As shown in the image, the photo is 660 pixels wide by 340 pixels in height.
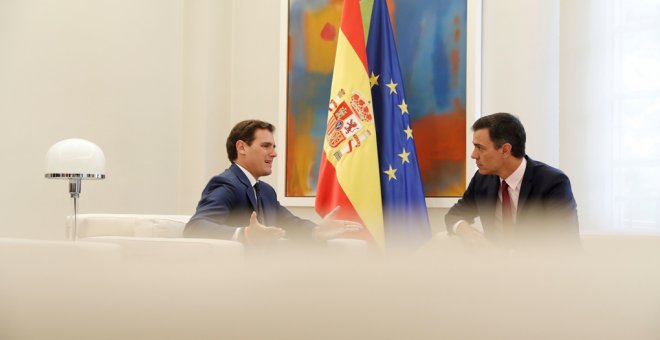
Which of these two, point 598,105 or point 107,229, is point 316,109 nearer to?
point 598,105

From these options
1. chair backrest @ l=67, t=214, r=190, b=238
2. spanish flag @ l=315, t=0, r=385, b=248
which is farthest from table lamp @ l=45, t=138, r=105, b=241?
spanish flag @ l=315, t=0, r=385, b=248

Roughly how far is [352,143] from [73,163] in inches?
64.0

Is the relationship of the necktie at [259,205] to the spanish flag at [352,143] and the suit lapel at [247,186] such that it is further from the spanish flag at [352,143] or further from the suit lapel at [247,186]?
the spanish flag at [352,143]

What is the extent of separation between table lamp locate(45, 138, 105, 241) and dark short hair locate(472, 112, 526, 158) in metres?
1.88

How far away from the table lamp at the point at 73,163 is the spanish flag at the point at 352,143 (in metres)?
1.39

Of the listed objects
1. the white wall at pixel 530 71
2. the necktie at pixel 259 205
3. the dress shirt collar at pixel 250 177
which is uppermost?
the white wall at pixel 530 71

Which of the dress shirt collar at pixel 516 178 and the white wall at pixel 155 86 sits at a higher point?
the white wall at pixel 155 86

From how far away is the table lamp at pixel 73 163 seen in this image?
3205 millimetres

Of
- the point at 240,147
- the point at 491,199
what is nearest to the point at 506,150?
the point at 491,199

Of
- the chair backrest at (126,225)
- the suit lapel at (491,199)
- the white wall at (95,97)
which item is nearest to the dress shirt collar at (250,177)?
the chair backrest at (126,225)

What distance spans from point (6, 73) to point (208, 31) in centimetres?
171

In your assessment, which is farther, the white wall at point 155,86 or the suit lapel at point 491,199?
the white wall at point 155,86

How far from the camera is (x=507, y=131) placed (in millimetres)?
3010

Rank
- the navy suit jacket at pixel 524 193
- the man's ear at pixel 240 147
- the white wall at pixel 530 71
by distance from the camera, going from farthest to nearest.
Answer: the white wall at pixel 530 71, the man's ear at pixel 240 147, the navy suit jacket at pixel 524 193
